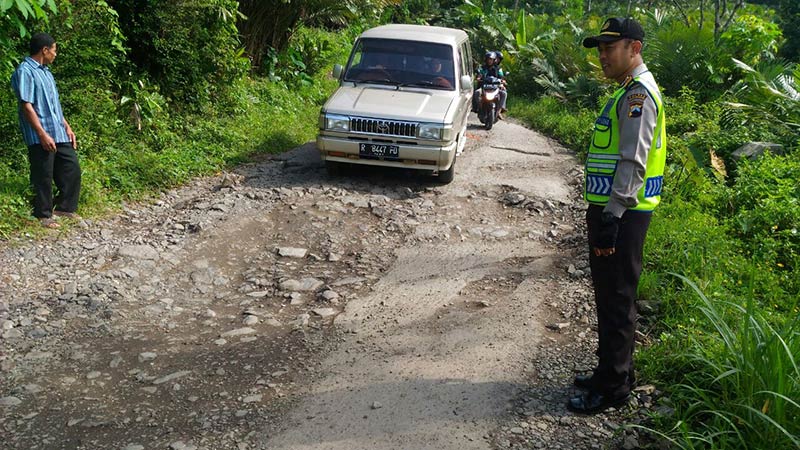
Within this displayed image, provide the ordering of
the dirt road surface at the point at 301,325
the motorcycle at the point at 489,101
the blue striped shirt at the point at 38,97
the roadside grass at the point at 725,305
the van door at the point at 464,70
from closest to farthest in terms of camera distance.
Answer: the roadside grass at the point at 725,305 → the dirt road surface at the point at 301,325 → the blue striped shirt at the point at 38,97 → the van door at the point at 464,70 → the motorcycle at the point at 489,101

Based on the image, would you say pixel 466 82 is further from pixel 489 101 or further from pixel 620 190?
pixel 620 190

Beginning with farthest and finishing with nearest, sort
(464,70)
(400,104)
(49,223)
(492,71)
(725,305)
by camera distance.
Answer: (492,71)
(464,70)
(400,104)
(49,223)
(725,305)

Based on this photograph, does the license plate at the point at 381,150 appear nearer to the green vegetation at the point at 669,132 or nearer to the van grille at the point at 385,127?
the van grille at the point at 385,127

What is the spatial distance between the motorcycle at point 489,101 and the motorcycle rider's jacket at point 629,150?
31.7ft

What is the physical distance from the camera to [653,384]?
13.7ft

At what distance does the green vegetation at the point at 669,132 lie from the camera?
12.0 ft

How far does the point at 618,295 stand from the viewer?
148 inches

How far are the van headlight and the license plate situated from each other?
0.29m

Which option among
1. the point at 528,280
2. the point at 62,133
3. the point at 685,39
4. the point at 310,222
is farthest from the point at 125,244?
the point at 685,39

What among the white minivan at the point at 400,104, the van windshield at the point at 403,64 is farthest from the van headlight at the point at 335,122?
the van windshield at the point at 403,64

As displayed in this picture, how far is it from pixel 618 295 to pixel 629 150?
777 mm

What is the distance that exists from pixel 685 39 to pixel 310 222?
10.1 m

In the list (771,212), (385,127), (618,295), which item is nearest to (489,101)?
(385,127)

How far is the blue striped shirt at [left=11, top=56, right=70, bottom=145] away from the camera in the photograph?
19.8 ft
